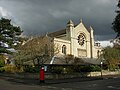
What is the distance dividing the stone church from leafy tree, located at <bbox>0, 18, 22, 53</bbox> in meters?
33.3

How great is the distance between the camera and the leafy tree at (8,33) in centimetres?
5469

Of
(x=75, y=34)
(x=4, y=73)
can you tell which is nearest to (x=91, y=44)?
(x=75, y=34)

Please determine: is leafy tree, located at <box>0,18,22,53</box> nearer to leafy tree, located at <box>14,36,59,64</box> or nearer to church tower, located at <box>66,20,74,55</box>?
leafy tree, located at <box>14,36,59,64</box>

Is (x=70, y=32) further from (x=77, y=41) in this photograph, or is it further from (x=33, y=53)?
(x=33, y=53)

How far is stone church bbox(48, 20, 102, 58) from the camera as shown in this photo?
304ft

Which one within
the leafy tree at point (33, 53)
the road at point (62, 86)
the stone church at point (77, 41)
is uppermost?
the stone church at point (77, 41)

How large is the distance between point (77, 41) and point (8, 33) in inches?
1784

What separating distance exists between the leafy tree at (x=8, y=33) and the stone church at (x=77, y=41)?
3334cm

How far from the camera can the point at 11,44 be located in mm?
54812

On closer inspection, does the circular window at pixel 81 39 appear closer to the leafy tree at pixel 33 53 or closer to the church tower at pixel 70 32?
the church tower at pixel 70 32

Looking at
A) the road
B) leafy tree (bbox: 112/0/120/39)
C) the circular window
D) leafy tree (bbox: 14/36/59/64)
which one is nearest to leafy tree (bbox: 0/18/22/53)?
leafy tree (bbox: 14/36/59/64)

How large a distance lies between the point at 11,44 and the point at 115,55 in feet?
110

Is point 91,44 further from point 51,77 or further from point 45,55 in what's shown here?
point 51,77

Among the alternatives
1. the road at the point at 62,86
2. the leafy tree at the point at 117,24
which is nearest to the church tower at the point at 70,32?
the road at the point at 62,86
